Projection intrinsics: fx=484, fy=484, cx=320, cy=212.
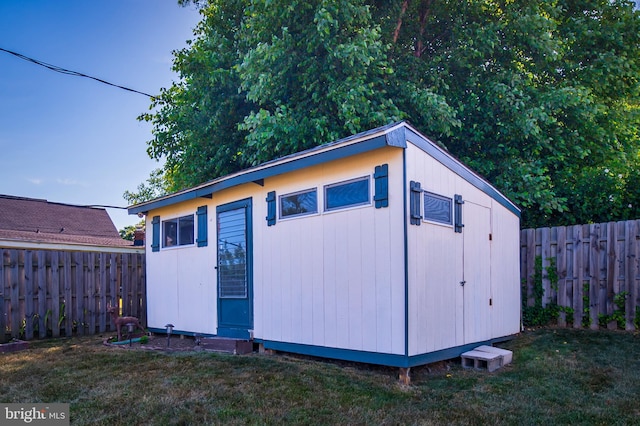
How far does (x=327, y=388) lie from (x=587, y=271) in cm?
483

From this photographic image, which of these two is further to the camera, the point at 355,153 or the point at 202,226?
the point at 202,226

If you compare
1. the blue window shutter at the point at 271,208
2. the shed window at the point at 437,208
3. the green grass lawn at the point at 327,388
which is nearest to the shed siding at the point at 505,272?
the green grass lawn at the point at 327,388

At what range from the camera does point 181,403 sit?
159 inches

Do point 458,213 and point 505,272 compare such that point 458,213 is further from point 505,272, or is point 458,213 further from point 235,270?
point 235,270

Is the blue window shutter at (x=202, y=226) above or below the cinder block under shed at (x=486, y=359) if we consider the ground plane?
above

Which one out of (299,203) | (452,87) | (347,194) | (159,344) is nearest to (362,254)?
(347,194)

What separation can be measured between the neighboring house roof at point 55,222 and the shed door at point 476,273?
13211mm

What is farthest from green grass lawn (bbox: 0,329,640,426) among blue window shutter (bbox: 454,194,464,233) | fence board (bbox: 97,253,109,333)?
fence board (bbox: 97,253,109,333)

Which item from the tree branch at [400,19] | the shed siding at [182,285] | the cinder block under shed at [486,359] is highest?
the tree branch at [400,19]

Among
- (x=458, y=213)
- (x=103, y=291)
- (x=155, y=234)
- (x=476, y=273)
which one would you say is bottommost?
(x=103, y=291)

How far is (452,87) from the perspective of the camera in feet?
34.5

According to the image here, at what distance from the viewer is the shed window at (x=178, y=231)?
8241mm

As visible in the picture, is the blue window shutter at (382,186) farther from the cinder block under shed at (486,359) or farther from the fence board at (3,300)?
the fence board at (3,300)

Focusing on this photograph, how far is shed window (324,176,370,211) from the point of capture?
17.5 feet
